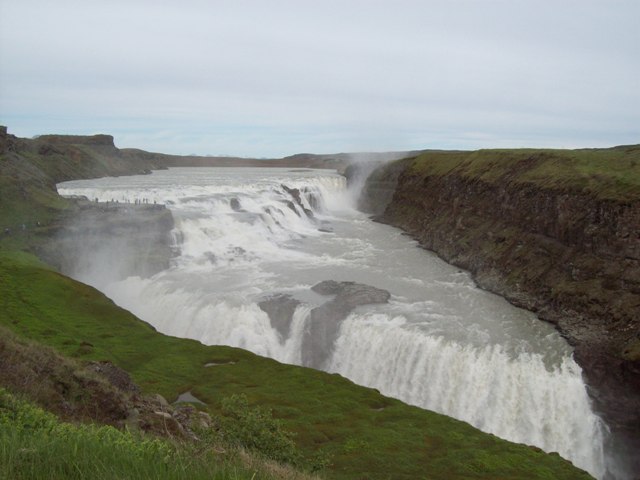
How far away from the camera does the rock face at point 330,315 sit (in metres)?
32.6

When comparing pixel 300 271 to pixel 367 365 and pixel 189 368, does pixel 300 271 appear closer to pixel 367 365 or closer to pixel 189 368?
pixel 367 365

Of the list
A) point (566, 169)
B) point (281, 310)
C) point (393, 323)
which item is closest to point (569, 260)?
point (566, 169)

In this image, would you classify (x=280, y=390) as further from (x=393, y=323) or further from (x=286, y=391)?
(x=393, y=323)

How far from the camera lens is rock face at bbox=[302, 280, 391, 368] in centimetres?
3259

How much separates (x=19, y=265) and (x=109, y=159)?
94730 millimetres

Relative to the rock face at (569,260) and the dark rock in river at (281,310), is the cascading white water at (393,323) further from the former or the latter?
the rock face at (569,260)

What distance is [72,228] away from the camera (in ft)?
149

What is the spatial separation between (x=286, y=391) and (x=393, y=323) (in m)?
9.80

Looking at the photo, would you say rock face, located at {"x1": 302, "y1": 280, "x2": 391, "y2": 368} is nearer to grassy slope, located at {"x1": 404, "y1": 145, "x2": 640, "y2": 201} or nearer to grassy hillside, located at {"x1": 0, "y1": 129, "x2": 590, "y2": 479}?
grassy hillside, located at {"x1": 0, "y1": 129, "x2": 590, "y2": 479}

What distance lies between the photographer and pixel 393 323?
32.3 m

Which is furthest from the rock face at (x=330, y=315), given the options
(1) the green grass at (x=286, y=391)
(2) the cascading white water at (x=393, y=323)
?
(1) the green grass at (x=286, y=391)

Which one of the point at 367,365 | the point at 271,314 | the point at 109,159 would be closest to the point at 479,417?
the point at 367,365

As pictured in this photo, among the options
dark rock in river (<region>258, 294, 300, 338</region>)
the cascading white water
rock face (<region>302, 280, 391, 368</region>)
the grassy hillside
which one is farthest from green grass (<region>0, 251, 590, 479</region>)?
dark rock in river (<region>258, 294, 300, 338</region>)

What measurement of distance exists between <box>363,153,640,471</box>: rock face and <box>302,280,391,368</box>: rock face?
10068 mm
